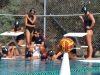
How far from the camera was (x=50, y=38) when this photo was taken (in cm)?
1338

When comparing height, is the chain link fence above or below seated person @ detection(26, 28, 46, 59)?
above

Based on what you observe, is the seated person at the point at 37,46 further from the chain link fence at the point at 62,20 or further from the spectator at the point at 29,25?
the chain link fence at the point at 62,20

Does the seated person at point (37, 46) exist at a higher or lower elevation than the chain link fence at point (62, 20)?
lower

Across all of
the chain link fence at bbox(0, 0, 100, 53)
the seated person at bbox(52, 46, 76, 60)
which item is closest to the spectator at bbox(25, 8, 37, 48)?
the seated person at bbox(52, 46, 76, 60)

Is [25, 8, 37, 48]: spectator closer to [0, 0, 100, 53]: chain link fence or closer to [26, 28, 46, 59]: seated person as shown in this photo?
[26, 28, 46, 59]: seated person

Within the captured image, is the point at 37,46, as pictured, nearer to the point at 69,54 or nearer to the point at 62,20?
the point at 69,54

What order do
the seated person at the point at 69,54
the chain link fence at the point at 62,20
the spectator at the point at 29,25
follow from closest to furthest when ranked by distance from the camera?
the seated person at the point at 69,54, the spectator at the point at 29,25, the chain link fence at the point at 62,20

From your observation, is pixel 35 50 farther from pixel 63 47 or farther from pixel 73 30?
pixel 63 47

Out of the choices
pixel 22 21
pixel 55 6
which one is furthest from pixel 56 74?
pixel 22 21

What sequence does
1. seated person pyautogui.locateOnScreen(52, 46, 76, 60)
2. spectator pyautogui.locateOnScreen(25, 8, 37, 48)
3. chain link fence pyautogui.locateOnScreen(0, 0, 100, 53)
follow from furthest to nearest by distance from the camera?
chain link fence pyautogui.locateOnScreen(0, 0, 100, 53), spectator pyautogui.locateOnScreen(25, 8, 37, 48), seated person pyautogui.locateOnScreen(52, 46, 76, 60)

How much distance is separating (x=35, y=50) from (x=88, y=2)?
161 inches

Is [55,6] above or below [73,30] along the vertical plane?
above

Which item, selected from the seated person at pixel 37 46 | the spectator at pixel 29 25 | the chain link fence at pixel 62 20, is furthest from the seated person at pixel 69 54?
the chain link fence at pixel 62 20

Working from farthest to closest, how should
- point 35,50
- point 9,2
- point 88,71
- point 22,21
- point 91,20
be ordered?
point 9,2 < point 22,21 < point 35,50 < point 91,20 < point 88,71
